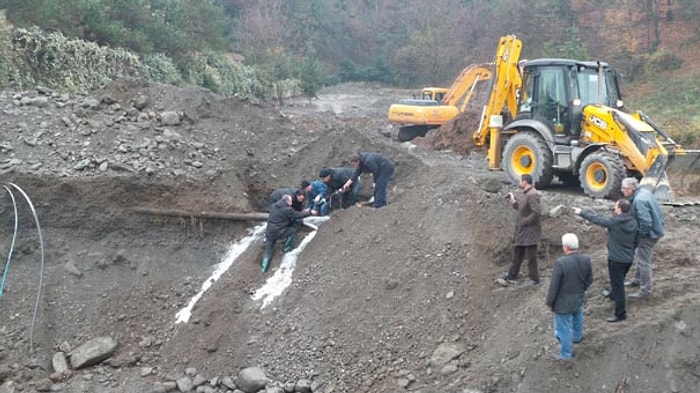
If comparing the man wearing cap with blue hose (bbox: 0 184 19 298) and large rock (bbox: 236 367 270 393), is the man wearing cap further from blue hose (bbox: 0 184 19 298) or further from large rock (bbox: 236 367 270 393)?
blue hose (bbox: 0 184 19 298)

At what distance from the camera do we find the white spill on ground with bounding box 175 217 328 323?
9.13 metres

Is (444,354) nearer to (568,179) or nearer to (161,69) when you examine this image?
(568,179)

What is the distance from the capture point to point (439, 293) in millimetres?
7820

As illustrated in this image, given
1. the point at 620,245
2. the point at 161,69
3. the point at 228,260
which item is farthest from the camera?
the point at 161,69

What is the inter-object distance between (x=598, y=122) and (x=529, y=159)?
1552 mm

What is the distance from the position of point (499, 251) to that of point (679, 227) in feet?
10.0

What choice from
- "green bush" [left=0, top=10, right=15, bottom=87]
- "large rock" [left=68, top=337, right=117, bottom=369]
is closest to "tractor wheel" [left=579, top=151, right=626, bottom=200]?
"large rock" [left=68, top=337, right=117, bottom=369]

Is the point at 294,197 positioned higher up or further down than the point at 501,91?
further down

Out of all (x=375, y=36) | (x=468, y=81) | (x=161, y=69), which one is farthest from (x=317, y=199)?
(x=375, y=36)

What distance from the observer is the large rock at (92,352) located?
8570mm

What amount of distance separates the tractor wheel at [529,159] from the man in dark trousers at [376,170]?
Answer: 301cm

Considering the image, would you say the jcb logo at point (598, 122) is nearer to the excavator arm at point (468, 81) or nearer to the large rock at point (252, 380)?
the large rock at point (252, 380)

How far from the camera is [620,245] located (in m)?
6.54

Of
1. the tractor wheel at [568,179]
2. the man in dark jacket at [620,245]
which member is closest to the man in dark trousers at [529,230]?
the man in dark jacket at [620,245]
